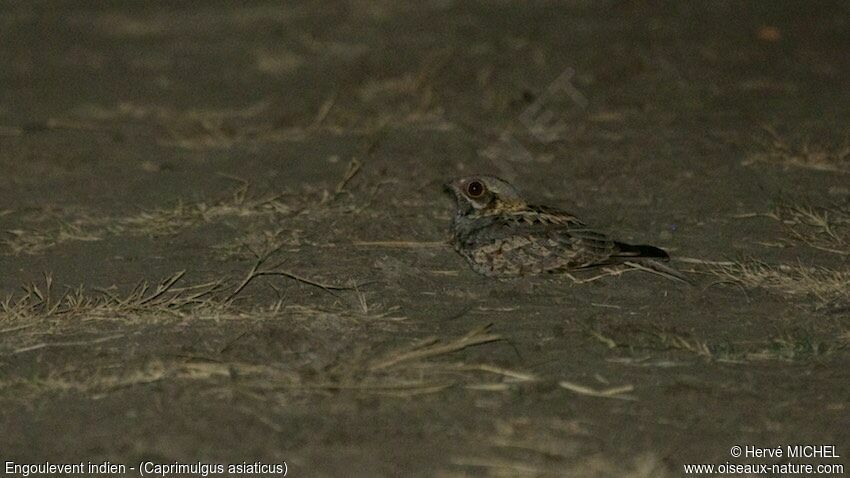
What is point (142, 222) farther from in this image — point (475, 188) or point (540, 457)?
point (540, 457)

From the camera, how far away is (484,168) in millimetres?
7305

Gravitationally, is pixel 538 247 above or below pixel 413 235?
above

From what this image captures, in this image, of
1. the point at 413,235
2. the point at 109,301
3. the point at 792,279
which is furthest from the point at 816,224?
the point at 109,301

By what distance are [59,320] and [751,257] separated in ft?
9.35

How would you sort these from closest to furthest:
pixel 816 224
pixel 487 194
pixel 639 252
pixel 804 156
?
pixel 639 252, pixel 487 194, pixel 816 224, pixel 804 156

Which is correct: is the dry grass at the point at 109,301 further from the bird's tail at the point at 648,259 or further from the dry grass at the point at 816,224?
the dry grass at the point at 816,224

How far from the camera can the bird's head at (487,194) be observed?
18.5ft

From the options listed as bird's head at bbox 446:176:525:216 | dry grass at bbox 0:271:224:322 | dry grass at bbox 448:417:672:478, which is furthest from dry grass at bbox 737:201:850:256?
dry grass at bbox 0:271:224:322

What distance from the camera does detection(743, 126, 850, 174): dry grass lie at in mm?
7000

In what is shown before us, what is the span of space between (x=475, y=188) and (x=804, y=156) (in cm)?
231

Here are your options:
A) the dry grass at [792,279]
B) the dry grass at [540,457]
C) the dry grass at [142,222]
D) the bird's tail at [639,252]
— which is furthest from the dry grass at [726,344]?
the dry grass at [142,222]

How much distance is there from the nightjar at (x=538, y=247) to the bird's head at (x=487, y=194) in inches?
2.2

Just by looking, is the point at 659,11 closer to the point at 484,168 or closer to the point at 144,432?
the point at 484,168

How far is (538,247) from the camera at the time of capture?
5367mm
